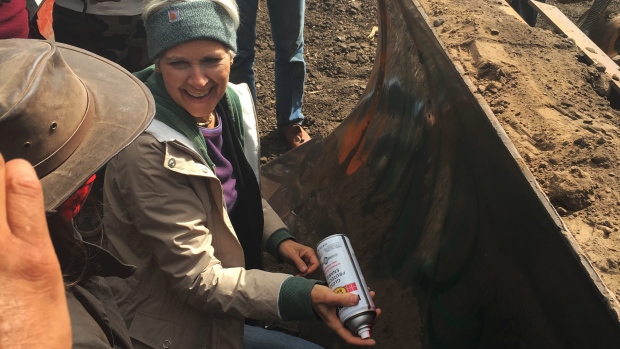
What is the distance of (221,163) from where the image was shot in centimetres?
234

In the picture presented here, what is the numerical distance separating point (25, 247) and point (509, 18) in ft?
8.61

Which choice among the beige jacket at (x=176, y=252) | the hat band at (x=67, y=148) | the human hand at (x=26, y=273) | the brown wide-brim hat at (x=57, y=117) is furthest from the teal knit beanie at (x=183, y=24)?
the human hand at (x=26, y=273)

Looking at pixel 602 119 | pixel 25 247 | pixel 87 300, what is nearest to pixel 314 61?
pixel 602 119

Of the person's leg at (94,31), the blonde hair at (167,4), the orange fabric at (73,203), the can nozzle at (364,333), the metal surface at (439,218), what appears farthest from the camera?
the person's leg at (94,31)

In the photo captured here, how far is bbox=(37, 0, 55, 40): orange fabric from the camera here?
2.97 metres

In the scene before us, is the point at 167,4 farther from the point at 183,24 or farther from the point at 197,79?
the point at 197,79

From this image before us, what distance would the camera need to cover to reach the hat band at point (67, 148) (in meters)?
1.41

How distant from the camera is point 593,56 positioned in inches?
108

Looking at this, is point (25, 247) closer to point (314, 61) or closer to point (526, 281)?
point (526, 281)

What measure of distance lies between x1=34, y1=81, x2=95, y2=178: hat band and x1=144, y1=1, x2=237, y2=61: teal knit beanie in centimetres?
67

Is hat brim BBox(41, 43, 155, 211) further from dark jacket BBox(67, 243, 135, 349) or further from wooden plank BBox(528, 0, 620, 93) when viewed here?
wooden plank BBox(528, 0, 620, 93)

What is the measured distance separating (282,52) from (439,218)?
7.37ft

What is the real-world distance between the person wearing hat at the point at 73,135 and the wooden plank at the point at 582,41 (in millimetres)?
1896

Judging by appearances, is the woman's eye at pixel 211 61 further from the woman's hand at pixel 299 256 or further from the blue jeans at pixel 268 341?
the blue jeans at pixel 268 341
